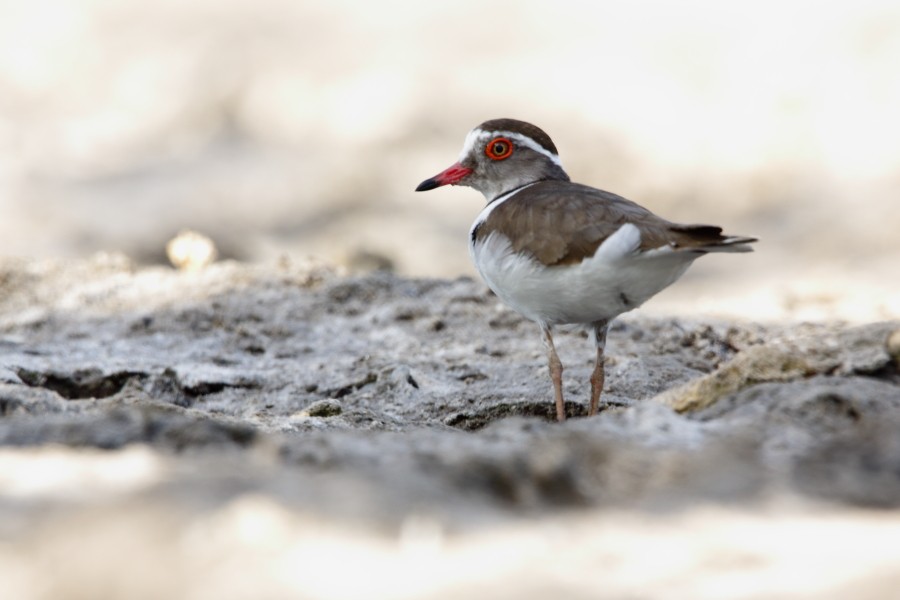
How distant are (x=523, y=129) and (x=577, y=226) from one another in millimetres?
1293

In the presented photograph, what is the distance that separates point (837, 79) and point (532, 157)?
5678mm

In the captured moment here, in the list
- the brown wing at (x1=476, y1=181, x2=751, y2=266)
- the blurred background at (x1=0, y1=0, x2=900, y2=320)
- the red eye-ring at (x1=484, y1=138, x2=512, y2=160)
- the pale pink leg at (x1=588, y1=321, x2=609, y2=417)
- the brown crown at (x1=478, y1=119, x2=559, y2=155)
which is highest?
the blurred background at (x1=0, y1=0, x2=900, y2=320)

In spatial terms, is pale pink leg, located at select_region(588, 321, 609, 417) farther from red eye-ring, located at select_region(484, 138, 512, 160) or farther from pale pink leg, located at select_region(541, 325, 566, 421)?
red eye-ring, located at select_region(484, 138, 512, 160)

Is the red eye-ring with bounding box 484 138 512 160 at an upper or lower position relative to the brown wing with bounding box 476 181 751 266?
upper

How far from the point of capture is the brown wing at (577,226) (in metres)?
4.14

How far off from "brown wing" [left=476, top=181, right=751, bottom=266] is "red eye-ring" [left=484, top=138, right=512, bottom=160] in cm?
78

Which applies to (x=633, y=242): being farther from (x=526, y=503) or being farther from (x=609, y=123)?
(x=609, y=123)

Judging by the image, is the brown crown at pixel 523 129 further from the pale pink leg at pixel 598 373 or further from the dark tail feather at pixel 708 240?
the dark tail feather at pixel 708 240

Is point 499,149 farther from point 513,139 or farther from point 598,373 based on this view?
point 598,373

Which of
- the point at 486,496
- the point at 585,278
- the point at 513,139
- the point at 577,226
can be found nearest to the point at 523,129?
the point at 513,139

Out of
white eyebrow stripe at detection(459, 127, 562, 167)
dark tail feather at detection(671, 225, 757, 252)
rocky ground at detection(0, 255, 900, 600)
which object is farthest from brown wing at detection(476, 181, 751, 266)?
white eyebrow stripe at detection(459, 127, 562, 167)

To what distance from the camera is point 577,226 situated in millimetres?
4371

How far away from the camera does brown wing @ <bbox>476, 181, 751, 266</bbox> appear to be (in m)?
4.14

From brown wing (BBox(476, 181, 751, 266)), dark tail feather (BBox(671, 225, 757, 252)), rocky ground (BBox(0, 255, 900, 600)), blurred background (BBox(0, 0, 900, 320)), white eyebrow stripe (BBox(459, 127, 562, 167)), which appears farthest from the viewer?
blurred background (BBox(0, 0, 900, 320))
